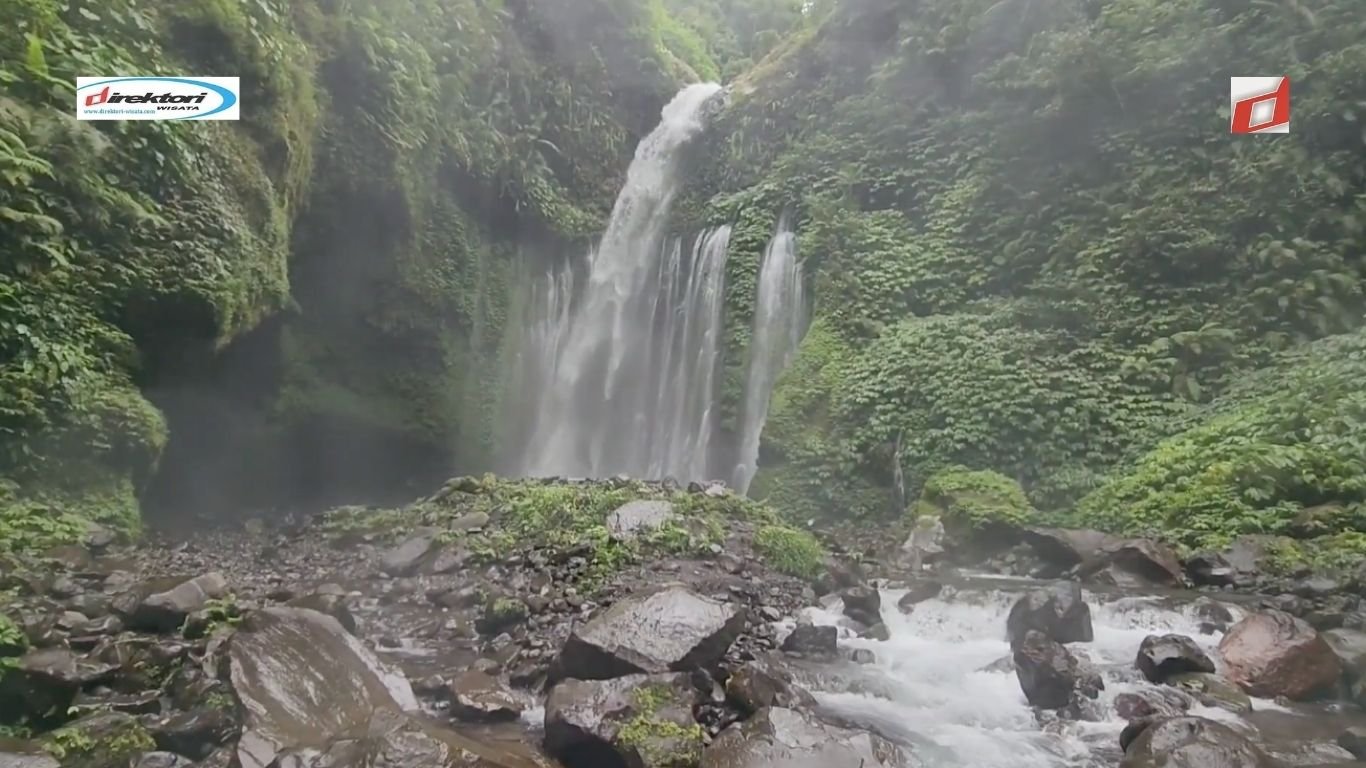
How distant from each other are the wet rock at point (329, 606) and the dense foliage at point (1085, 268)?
7.80 m

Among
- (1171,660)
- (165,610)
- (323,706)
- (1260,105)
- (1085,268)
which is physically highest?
(1260,105)

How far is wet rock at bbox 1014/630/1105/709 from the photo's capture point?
17.1 feet

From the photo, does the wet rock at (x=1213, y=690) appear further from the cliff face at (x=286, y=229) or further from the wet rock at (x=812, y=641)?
the cliff face at (x=286, y=229)

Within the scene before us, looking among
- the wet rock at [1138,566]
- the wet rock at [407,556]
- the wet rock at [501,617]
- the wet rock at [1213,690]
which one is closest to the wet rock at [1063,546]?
the wet rock at [1138,566]

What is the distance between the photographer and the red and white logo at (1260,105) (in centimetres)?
1229

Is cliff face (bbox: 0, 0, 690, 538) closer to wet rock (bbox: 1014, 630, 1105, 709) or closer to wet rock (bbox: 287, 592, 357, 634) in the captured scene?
wet rock (bbox: 287, 592, 357, 634)

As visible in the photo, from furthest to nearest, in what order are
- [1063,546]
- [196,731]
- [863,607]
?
[1063,546] → [863,607] → [196,731]

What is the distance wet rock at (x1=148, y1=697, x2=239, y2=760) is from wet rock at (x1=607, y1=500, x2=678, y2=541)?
4.32m

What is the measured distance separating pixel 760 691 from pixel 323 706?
2517 mm

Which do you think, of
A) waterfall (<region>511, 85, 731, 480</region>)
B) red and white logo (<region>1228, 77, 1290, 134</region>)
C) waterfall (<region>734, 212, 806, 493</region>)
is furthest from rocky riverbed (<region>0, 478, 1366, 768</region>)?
red and white logo (<region>1228, 77, 1290, 134</region>)

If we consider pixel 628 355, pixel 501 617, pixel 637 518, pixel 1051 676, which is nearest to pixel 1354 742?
pixel 1051 676

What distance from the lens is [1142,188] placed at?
1323 cm

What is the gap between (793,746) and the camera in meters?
3.96

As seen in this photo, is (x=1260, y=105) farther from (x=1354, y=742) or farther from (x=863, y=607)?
(x=1354, y=742)
